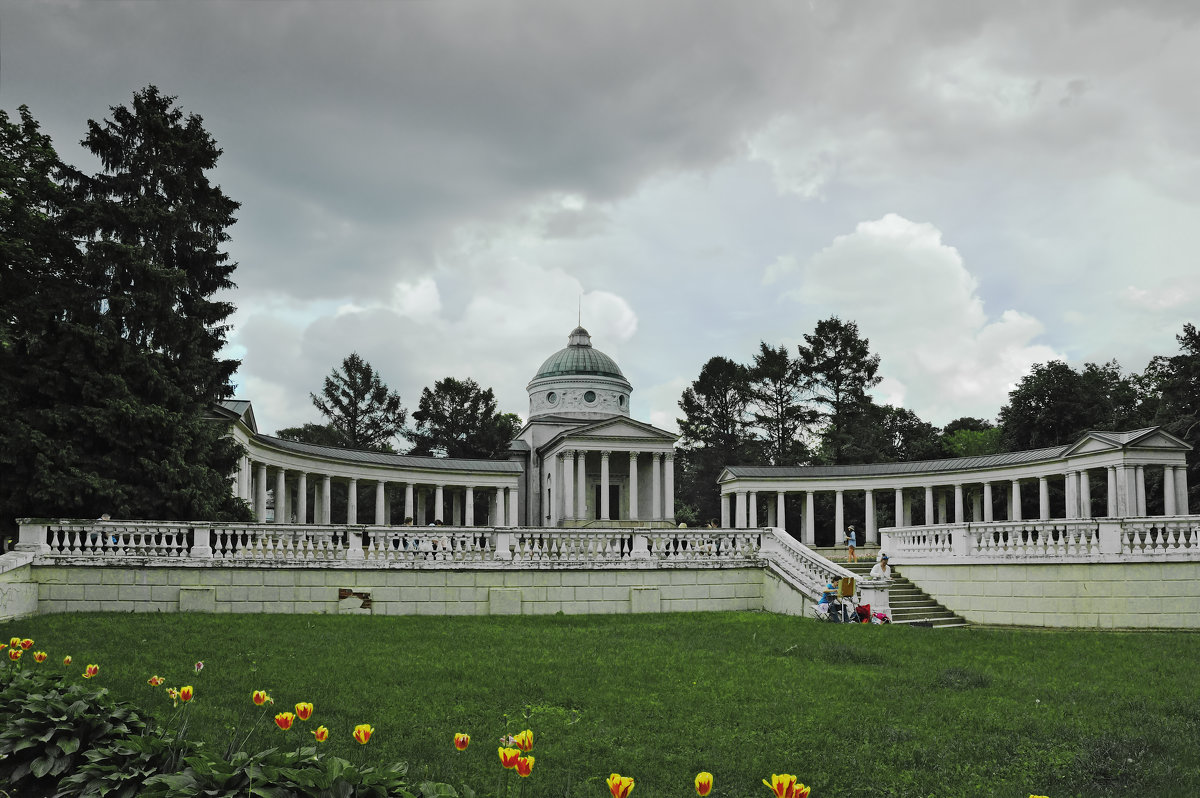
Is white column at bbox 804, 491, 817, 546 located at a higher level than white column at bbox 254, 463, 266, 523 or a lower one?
lower

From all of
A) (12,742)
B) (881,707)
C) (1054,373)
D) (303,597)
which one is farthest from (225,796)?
(1054,373)

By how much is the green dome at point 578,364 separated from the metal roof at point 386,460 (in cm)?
1308

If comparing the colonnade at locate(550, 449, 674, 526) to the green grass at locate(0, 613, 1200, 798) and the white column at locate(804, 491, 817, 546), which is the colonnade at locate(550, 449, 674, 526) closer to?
the white column at locate(804, 491, 817, 546)

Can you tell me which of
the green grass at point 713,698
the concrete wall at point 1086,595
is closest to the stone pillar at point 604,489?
the concrete wall at point 1086,595

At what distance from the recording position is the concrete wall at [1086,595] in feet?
71.9

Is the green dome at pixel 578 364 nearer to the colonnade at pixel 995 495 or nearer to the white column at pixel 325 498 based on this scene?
the colonnade at pixel 995 495

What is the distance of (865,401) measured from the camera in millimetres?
83375

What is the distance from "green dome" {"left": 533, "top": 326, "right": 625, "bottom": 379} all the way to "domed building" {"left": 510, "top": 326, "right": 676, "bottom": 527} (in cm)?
7

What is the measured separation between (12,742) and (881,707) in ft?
30.5

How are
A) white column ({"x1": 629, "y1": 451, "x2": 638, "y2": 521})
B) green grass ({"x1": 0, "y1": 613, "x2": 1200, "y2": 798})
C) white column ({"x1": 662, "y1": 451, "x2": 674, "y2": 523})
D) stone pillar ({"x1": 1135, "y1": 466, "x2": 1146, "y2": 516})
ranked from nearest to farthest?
green grass ({"x1": 0, "y1": 613, "x2": 1200, "y2": 798})
stone pillar ({"x1": 1135, "y1": 466, "x2": 1146, "y2": 516})
white column ({"x1": 662, "y1": 451, "x2": 674, "y2": 523})
white column ({"x1": 629, "y1": 451, "x2": 638, "y2": 521})

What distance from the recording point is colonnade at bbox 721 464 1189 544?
48.2 meters

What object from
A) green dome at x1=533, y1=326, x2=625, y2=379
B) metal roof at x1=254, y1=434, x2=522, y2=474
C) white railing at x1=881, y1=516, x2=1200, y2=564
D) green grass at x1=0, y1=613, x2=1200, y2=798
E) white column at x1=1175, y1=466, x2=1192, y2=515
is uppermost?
green dome at x1=533, y1=326, x2=625, y2=379

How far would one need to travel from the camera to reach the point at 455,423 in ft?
311

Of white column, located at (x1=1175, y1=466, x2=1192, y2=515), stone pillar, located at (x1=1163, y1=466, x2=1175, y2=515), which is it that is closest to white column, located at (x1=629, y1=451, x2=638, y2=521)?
stone pillar, located at (x1=1163, y1=466, x2=1175, y2=515)
